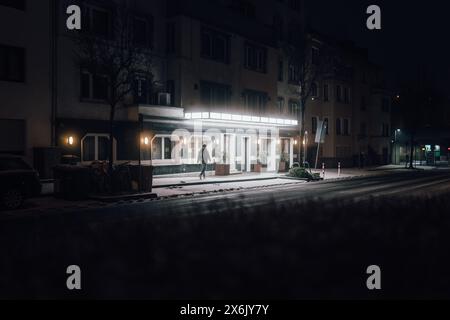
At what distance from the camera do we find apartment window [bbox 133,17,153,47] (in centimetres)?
2584

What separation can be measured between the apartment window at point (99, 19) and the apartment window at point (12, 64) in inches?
156

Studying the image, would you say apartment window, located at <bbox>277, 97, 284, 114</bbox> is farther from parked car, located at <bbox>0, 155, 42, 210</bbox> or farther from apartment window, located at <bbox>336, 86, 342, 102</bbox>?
parked car, located at <bbox>0, 155, 42, 210</bbox>

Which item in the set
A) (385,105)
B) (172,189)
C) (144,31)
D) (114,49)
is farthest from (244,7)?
(385,105)

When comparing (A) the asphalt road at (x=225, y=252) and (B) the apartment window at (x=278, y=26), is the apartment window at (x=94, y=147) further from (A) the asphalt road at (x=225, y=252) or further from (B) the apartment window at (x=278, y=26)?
(B) the apartment window at (x=278, y=26)

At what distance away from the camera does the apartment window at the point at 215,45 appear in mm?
29719

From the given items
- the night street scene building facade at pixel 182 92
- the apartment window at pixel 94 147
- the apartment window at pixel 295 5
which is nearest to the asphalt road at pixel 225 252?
the night street scene building facade at pixel 182 92

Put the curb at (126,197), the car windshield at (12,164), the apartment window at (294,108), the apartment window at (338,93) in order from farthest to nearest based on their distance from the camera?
the apartment window at (338,93)
the apartment window at (294,108)
the curb at (126,197)
the car windshield at (12,164)

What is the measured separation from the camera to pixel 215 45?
30.7 m

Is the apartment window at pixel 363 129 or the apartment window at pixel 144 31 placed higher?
the apartment window at pixel 144 31

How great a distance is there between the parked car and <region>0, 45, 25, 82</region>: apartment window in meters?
8.37

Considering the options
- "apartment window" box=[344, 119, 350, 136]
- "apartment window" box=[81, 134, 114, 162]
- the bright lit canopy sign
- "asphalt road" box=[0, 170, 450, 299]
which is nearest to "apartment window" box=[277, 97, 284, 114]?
the bright lit canopy sign

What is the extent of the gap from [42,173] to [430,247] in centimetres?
1758
